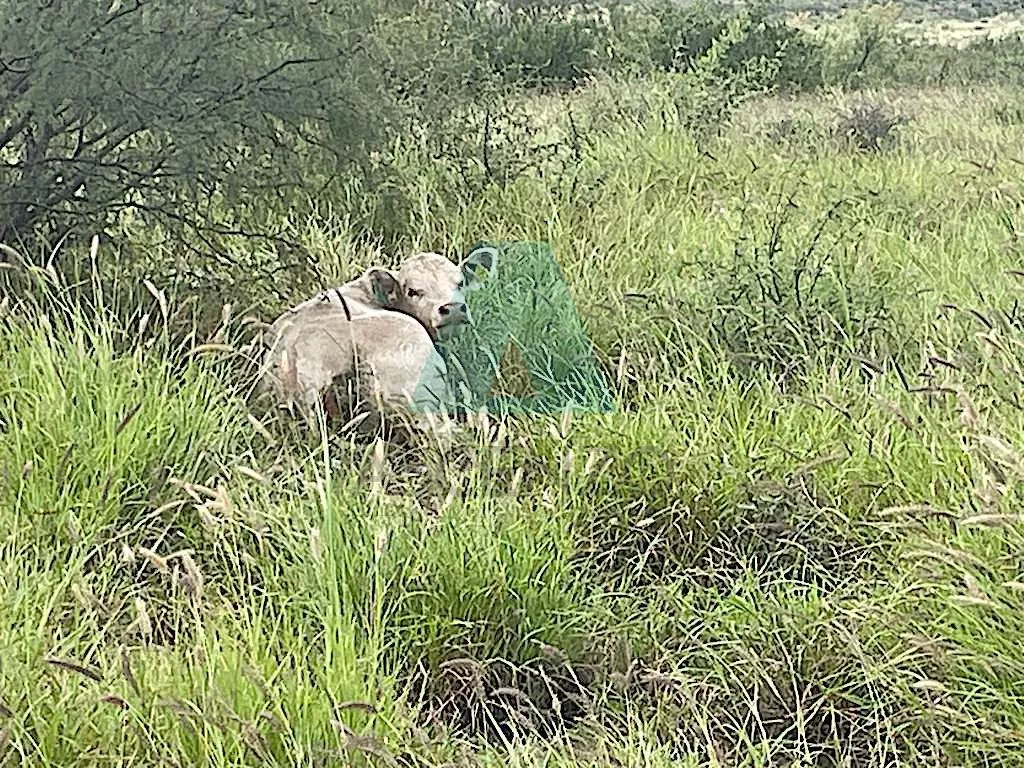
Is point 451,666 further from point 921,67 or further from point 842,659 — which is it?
point 921,67

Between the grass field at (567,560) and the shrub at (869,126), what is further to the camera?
the shrub at (869,126)

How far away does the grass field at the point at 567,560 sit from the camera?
214 centimetres

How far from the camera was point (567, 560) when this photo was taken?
2.77 metres

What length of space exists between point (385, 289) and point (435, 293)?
0.19 m

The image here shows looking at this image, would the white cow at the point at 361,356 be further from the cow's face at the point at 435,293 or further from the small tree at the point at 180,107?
the small tree at the point at 180,107

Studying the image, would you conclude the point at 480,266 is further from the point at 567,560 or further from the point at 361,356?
the point at 567,560

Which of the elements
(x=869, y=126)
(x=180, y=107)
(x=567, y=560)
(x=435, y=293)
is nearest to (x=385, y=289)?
(x=435, y=293)

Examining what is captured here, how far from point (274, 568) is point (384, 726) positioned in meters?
0.62

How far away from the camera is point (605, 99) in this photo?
8.77 meters

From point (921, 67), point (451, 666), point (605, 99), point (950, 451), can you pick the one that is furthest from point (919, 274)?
point (921, 67)

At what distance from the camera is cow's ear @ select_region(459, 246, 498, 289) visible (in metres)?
4.53

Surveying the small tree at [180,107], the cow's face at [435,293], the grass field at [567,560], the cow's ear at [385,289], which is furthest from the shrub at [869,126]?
the cow's ear at [385,289]

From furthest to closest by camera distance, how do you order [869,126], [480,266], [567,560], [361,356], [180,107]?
[869,126], [480,266], [180,107], [361,356], [567,560]

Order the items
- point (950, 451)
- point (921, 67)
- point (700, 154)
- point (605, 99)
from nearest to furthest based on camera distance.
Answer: point (950, 451) < point (700, 154) < point (605, 99) < point (921, 67)
